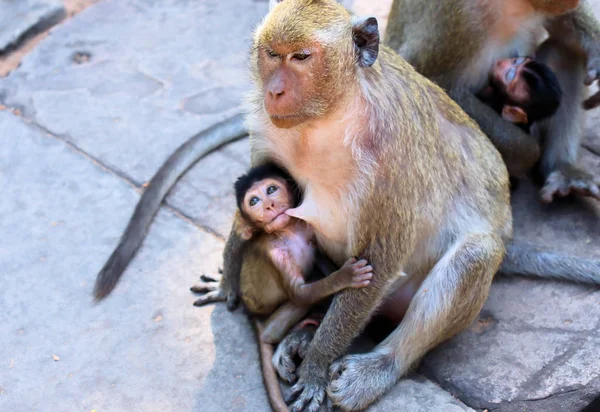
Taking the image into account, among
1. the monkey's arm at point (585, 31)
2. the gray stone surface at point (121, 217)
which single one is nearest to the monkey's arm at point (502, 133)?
the monkey's arm at point (585, 31)

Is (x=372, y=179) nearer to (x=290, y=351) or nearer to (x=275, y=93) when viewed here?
(x=275, y=93)

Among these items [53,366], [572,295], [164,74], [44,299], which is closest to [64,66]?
[164,74]

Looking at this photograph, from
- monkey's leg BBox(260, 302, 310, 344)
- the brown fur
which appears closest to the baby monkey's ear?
the brown fur

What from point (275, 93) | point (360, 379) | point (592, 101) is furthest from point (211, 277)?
point (592, 101)

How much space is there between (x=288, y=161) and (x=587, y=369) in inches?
63.8

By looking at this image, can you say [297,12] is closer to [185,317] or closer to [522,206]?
[185,317]

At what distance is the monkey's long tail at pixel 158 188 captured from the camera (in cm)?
422

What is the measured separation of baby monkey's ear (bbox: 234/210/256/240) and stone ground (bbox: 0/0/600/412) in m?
0.53

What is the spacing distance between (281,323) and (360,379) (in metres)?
A: 0.50

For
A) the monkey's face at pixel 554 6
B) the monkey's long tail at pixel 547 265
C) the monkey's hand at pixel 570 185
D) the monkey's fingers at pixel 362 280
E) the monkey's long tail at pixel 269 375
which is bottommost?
the monkey's long tail at pixel 269 375

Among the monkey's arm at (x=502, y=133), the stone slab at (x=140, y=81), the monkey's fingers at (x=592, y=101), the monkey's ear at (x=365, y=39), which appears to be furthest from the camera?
the stone slab at (x=140, y=81)

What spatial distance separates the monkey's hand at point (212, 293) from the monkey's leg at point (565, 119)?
6.19ft

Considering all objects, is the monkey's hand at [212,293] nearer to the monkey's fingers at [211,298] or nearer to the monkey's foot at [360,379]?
the monkey's fingers at [211,298]

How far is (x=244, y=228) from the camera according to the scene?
12.0ft
